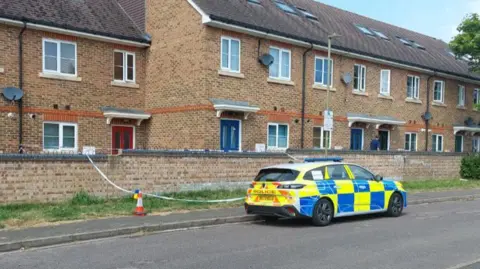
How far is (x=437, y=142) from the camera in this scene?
29.0 metres

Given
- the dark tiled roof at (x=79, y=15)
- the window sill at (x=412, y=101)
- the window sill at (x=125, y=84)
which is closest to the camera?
the dark tiled roof at (x=79, y=15)

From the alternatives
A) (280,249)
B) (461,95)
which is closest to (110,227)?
(280,249)

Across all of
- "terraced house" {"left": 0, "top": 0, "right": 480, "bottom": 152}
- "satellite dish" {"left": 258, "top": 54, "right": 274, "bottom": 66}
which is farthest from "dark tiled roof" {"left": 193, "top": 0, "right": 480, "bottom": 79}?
"satellite dish" {"left": 258, "top": 54, "right": 274, "bottom": 66}

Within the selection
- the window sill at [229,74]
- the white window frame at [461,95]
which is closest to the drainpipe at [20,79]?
the window sill at [229,74]

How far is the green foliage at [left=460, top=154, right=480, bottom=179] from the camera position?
80.1 ft

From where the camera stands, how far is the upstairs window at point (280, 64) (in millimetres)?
20406

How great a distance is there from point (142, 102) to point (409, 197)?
1078 centimetres

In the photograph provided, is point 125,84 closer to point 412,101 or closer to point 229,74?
point 229,74

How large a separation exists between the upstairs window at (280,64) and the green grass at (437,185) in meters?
6.50

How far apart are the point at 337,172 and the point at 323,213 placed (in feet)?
3.86

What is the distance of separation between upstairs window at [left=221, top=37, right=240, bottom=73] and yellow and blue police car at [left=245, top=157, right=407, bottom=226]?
7609 millimetres

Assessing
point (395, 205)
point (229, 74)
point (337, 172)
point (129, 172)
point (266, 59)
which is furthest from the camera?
point (266, 59)

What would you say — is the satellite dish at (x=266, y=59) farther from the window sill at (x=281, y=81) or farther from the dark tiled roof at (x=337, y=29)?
the dark tiled roof at (x=337, y=29)

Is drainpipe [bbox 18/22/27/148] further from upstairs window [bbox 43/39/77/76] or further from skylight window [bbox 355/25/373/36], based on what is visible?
skylight window [bbox 355/25/373/36]
